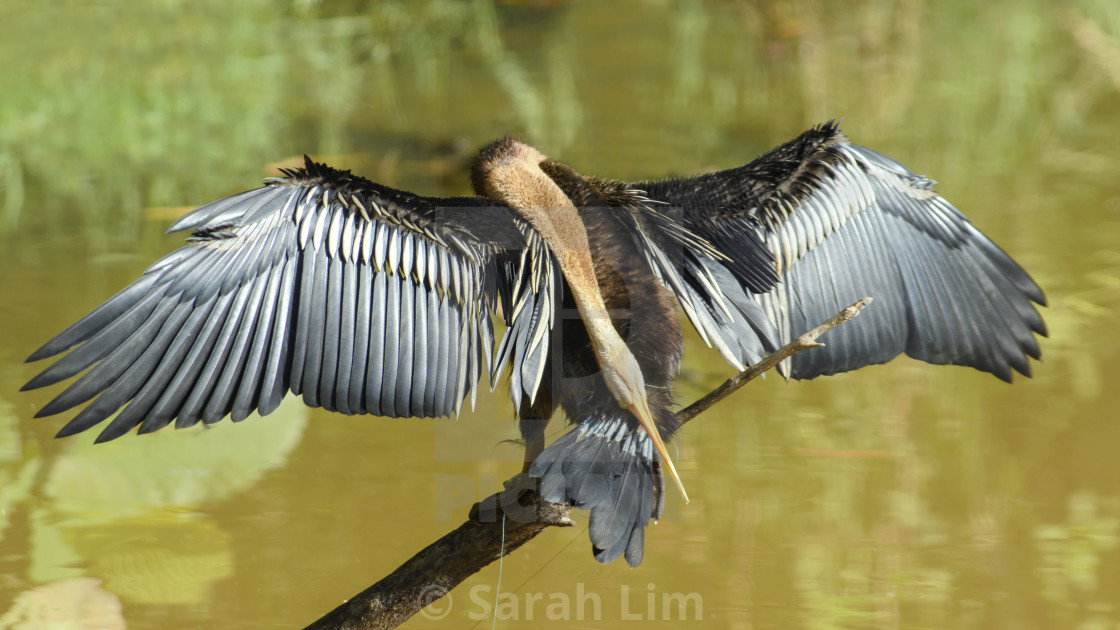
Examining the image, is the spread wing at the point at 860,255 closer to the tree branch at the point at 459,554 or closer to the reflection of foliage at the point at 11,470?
the tree branch at the point at 459,554

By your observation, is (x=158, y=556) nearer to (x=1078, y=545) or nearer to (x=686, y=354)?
(x=686, y=354)

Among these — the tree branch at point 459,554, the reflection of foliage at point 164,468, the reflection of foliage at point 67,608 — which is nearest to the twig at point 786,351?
the tree branch at point 459,554

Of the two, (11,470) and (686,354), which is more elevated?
(686,354)

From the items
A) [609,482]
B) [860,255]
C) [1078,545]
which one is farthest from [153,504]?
[1078,545]

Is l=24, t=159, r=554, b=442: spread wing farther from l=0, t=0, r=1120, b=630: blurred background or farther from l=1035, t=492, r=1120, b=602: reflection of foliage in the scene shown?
l=1035, t=492, r=1120, b=602: reflection of foliage

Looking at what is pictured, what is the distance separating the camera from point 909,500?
421 centimetres

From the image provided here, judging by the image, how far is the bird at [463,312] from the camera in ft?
8.65

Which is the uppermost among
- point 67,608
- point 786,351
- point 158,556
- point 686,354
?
point 686,354

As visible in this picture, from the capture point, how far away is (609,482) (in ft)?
8.37

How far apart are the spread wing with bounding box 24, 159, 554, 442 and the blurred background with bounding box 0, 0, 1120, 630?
117 cm

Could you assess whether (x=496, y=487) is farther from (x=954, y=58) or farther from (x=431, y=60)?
(x=954, y=58)

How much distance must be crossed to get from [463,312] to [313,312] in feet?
1.18

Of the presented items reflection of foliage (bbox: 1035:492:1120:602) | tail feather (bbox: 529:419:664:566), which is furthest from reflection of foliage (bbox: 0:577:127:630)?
reflection of foliage (bbox: 1035:492:1120:602)

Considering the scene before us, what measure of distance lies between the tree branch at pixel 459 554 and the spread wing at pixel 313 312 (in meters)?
0.29
